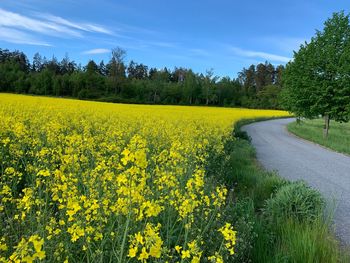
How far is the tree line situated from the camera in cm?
Result: 6225

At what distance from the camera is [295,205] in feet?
20.9

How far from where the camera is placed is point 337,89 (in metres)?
23.6

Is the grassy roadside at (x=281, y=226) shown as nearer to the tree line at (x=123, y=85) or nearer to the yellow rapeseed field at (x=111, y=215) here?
the yellow rapeseed field at (x=111, y=215)

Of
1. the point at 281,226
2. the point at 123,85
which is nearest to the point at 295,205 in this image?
the point at 281,226


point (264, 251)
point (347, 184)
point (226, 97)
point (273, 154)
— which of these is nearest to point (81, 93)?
point (226, 97)

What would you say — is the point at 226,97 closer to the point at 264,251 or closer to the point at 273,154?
the point at 273,154

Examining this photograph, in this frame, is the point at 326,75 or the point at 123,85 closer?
the point at 326,75

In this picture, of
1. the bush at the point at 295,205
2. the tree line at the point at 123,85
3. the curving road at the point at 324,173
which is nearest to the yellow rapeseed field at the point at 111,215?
the bush at the point at 295,205

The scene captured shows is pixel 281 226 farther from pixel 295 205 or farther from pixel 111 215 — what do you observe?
pixel 111 215

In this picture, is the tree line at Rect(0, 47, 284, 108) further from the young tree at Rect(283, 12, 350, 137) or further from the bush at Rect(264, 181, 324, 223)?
the bush at Rect(264, 181, 324, 223)

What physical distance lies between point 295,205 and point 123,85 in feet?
233

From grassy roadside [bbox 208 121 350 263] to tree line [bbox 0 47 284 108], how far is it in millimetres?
54118

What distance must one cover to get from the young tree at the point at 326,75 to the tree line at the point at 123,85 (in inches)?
1534

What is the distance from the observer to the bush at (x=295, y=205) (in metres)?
6.04
